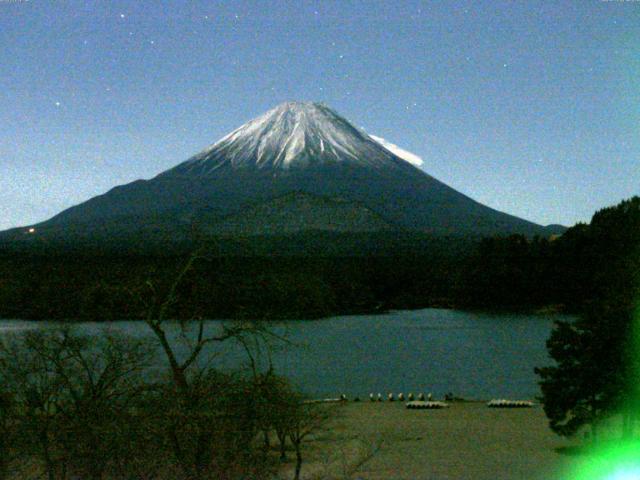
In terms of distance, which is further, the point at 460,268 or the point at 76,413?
the point at 460,268

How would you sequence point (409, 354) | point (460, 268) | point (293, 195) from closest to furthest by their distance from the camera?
point (409, 354) → point (460, 268) → point (293, 195)

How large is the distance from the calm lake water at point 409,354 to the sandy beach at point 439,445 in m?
2.63

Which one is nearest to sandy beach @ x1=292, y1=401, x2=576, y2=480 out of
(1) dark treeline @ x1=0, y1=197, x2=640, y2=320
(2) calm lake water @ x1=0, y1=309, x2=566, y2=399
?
(2) calm lake water @ x1=0, y1=309, x2=566, y2=399

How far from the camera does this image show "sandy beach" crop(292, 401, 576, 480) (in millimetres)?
10758

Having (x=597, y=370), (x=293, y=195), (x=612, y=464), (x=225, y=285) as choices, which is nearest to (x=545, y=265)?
(x=293, y=195)

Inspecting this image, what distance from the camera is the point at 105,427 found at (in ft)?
19.1

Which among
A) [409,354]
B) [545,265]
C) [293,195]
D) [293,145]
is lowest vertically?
[409,354]

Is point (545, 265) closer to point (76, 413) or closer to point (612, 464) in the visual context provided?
point (612, 464)

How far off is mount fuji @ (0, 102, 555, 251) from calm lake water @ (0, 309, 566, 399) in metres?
14.2

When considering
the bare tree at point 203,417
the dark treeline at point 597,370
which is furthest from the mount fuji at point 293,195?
the bare tree at point 203,417

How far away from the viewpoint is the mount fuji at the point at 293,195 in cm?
5838

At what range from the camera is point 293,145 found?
281 feet

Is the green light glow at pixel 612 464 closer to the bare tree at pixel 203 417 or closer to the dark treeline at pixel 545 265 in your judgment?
the bare tree at pixel 203 417

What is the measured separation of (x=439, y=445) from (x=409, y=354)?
1687 centimetres
